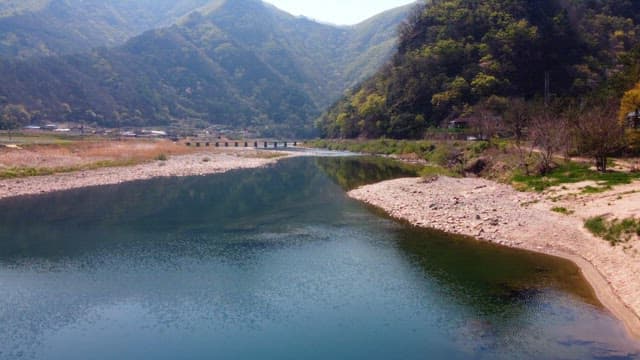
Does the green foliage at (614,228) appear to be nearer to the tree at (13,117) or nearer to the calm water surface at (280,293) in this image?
the calm water surface at (280,293)

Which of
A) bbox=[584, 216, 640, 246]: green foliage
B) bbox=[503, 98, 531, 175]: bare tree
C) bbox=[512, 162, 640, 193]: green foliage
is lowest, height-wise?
bbox=[584, 216, 640, 246]: green foliage

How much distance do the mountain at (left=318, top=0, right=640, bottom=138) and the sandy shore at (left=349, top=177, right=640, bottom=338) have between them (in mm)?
46476

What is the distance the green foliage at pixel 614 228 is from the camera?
81.6 ft

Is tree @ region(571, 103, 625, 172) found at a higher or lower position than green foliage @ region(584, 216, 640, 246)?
higher

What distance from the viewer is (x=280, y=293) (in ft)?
74.0

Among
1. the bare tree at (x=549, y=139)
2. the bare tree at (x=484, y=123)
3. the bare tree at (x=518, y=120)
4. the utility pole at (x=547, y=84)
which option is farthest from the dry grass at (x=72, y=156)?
the utility pole at (x=547, y=84)

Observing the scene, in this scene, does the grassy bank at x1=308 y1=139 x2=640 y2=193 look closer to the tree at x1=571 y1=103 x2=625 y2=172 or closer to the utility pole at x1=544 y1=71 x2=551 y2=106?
the tree at x1=571 y1=103 x2=625 y2=172

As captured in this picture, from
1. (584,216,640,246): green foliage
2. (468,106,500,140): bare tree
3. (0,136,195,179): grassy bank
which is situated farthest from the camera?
(468,106,500,140): bare tree

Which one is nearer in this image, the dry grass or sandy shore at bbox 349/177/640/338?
sandy shore at bbox 349/177/640/338

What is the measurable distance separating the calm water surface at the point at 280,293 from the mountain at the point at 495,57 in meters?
63.5

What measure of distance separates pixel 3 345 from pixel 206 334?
21.6 feet

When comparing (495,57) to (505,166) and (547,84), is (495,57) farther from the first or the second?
(505,166)

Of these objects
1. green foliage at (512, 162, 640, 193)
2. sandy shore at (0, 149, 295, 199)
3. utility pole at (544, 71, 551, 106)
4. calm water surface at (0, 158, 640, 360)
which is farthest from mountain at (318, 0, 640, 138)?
calm water surface at (0, 158, 640, 360)

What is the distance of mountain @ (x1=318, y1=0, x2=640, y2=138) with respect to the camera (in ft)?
315
